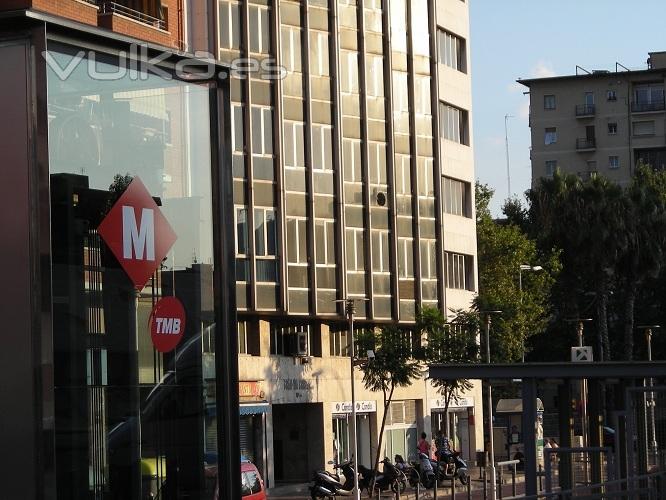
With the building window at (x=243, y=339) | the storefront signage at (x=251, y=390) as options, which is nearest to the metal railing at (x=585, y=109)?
the storefront signage at (x=251, y=390)

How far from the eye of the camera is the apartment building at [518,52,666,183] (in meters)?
110

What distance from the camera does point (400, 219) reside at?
5372 cm

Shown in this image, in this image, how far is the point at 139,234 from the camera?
241 inches

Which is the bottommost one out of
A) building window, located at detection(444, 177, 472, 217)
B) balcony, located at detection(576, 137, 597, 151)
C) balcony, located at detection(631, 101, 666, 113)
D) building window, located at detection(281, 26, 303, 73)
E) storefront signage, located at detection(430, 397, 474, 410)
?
storefront signage, located at detection(430, 397, 474, 410)

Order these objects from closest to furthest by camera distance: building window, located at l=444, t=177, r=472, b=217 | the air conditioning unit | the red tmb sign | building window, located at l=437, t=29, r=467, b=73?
1. the red tmb sign
2. the air conditioning unit
3. building window, located at l=444, t=177, r=472, b=217
4. building window, located at l=437, t=29, r=467, b=73

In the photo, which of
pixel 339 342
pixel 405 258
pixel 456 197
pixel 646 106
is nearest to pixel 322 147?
pixel 405 258

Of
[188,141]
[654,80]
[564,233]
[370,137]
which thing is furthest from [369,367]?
[654,80]

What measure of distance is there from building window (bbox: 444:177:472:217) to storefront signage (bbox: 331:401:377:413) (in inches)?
357

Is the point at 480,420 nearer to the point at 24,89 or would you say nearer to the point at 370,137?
the point at 370,137

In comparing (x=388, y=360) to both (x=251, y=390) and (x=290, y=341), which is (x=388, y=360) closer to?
(x=290, y=341)

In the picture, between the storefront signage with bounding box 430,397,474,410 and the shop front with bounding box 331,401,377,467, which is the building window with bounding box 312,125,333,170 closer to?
the shop front with bounding box 331,401,377,467

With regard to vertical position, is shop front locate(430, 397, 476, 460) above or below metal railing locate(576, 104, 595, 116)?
below

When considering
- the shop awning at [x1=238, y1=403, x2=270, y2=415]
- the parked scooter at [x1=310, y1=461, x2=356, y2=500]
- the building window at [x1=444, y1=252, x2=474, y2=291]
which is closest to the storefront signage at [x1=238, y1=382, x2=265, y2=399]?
the shop awning at [x1=238, y1=403, x2=270, y2=415]

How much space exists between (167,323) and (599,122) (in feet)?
354
